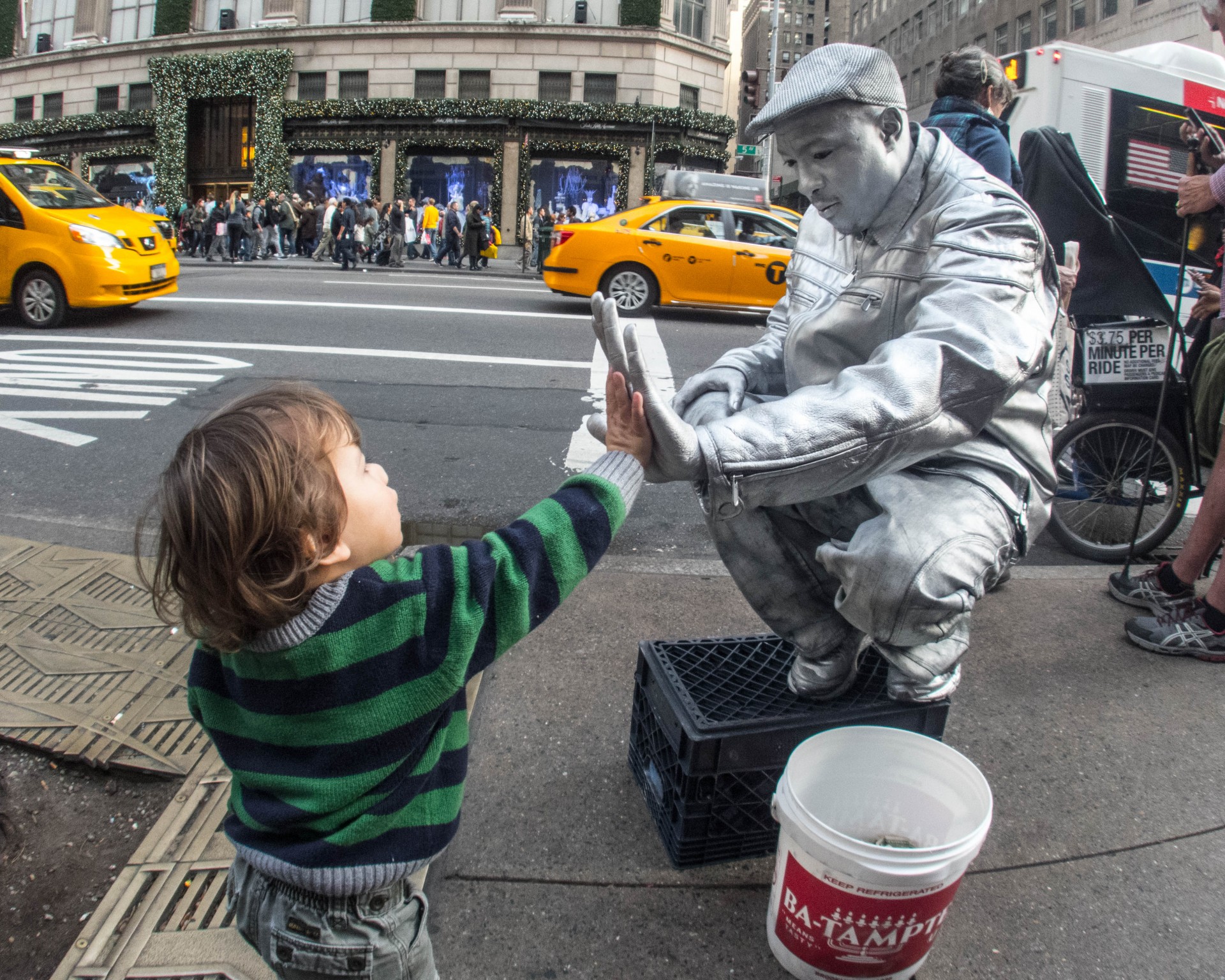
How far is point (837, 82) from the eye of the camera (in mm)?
1765

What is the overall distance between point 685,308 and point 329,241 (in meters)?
12.8

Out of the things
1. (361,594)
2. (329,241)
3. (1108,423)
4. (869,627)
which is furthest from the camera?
(329,241)

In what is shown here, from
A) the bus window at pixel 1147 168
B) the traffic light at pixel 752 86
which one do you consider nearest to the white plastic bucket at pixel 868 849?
the bus window at pixel 1147 168

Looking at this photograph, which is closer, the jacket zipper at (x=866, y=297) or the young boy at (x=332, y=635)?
the young boy at (x=332, y=635)

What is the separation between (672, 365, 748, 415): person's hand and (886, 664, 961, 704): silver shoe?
0.71 meters

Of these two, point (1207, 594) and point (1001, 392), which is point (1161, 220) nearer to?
point (1207, 594)

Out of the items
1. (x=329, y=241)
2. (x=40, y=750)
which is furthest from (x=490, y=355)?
(x=329, y=241)

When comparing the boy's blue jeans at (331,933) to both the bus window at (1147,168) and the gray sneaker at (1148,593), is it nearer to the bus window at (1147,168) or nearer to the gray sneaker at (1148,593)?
the gray sneaker at (1148,593)

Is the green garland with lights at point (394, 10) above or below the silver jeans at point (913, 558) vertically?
above

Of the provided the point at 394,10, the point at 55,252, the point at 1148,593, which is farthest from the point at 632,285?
the point at 394,10

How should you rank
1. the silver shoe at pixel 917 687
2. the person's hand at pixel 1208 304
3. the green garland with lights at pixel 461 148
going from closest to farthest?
the silver shoe at pixel 917 687
the person's hand at pixel 1208 304
the green garland with lights at pixel 461 148

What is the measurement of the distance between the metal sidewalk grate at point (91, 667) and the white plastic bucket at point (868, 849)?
163 centimetres

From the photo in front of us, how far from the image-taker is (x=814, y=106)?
5.88 ft

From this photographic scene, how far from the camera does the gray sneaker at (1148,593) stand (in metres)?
3.34
